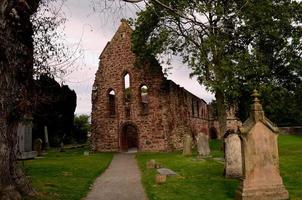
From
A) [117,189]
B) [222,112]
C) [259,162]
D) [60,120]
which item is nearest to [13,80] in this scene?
[117,189]

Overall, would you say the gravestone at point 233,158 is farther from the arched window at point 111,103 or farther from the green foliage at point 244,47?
the arched window at point 111,103

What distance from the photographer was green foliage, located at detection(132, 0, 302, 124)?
79.8 ft

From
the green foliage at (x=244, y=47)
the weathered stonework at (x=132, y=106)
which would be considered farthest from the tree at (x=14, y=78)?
the weathered stonework at (x=132, y=106)

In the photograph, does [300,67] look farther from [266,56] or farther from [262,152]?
[262,152]

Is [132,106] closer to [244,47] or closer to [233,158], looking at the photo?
[244,47]

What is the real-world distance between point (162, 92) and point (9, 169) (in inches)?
958

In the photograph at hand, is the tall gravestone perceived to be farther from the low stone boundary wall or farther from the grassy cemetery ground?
the low stone boundary wall

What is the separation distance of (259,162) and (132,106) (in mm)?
24756

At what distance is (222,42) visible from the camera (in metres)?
23.2

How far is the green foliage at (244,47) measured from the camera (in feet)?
79.8

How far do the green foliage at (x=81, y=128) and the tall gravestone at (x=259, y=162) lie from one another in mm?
35783

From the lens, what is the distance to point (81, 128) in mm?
46938

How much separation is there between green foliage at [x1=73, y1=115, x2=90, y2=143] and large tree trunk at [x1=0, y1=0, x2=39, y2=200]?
113ft

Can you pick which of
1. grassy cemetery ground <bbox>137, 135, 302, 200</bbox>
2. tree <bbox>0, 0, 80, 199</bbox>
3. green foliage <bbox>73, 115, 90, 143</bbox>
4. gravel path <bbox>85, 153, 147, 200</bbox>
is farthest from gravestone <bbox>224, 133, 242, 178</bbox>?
green foliage <bbox>73, 115, 90, 143</bbox>
